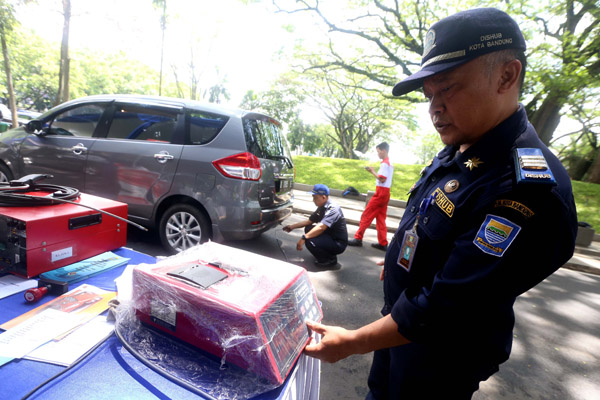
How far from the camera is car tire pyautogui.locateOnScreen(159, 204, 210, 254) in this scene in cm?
345

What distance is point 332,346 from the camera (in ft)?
3.25

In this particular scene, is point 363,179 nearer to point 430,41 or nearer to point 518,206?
point 430,41

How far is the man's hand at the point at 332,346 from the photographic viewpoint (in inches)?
38.0

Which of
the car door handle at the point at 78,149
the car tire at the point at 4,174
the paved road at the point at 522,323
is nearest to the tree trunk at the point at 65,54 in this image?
the car tire at the point at 4,174

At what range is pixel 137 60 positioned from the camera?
23.1m

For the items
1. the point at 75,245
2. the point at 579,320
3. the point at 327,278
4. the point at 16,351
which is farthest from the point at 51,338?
the point at 579,320

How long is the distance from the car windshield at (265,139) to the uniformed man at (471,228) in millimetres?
2465

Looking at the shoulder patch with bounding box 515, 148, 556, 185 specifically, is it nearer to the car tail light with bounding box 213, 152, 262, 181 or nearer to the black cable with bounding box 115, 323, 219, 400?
the black cable with bounding box 115, 323, 219, 400

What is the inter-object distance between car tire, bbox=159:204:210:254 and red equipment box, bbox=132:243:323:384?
7.74 feet

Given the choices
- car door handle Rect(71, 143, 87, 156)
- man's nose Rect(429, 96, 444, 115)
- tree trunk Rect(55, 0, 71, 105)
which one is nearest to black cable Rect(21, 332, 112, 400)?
man's nose Rect(429, 96, 444, 115)

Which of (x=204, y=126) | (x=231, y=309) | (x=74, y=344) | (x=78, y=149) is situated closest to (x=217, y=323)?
(x=231, y=309)

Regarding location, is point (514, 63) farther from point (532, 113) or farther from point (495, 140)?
point (532, 113)

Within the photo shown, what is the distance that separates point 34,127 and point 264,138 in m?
3.06

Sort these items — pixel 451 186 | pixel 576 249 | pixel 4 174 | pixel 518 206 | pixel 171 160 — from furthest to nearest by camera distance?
pixel 576 249
pixel 4 174
pixel 171 160
pixel 451 186
pixel 518 206
